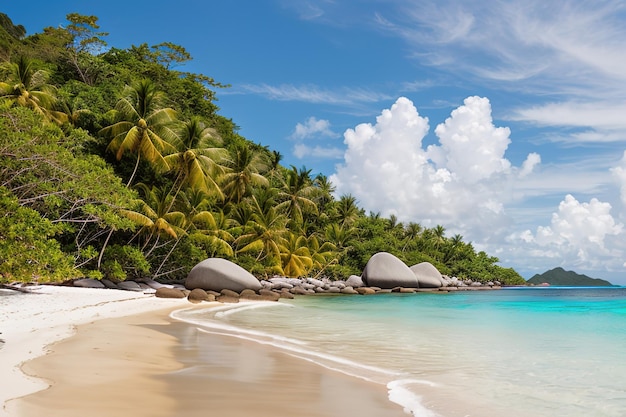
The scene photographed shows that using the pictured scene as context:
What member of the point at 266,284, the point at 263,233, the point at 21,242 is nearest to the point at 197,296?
the point at 21,242

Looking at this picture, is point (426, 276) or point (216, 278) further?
point (426, 276)

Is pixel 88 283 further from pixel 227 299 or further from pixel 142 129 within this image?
pixel 142 129

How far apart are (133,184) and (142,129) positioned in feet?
10.3

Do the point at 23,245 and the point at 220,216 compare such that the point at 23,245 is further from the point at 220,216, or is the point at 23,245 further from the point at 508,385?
the point at 220,216

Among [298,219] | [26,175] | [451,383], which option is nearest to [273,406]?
[451,383]

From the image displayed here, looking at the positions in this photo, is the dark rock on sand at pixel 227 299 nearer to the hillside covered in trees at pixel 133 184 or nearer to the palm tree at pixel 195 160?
the hillside covered in trees at pixel 133 184

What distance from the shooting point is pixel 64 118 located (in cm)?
2267

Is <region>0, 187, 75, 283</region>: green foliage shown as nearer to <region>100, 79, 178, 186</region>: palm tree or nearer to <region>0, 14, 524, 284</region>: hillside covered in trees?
<region>0, 14, 524, 284</region>: hillside covered in trees

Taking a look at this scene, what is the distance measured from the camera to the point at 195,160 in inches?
931

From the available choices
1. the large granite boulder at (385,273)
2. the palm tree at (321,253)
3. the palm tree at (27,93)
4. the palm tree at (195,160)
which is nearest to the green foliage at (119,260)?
the palm tree at (195,160)

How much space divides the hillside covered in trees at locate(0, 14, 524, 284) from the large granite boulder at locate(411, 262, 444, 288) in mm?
3391

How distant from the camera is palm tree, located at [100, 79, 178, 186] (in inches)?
870

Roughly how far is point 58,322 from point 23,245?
2.60m

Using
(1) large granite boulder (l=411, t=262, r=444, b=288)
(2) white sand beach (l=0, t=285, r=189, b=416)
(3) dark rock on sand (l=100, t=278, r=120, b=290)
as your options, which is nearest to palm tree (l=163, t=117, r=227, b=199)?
(3) dark rock on sand (l=100, t=278, r=120, b=290)
